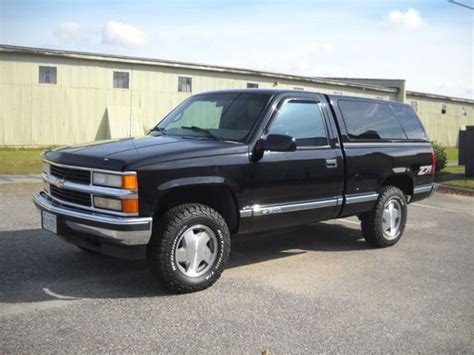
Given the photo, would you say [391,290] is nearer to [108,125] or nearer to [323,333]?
[323,333]

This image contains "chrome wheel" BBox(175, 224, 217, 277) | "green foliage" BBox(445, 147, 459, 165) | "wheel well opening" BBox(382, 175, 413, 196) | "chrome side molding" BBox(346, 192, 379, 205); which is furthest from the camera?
"green foliage" BBox(445, 147, 459, 165)

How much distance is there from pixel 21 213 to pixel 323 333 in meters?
5.86

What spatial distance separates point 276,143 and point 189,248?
128 centimetres

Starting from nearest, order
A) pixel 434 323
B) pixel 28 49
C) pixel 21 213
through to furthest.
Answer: pixel 434 323 < pixel 21 213 < pixel 28 49

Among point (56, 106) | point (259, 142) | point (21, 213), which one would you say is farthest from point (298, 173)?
point (56, 106)

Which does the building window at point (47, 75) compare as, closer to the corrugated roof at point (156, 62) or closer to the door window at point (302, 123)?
the corrugated roof at point (156, 62)

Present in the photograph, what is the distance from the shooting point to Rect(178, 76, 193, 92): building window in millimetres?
24969

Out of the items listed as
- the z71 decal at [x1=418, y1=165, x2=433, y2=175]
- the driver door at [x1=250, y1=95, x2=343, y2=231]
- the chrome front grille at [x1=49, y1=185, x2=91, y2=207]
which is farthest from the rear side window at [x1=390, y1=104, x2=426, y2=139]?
the chrome front grille at [x1=49, y1=185, x2=91, y2=207]

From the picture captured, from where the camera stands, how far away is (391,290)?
509 centimetres

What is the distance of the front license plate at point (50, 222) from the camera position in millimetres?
4750

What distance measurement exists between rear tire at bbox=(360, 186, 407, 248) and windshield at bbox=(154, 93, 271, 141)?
2.22 m

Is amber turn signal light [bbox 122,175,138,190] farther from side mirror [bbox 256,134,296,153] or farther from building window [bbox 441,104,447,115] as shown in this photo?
building window [bbox 441,104,447,115]

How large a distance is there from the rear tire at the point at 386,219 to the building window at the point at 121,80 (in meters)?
18.3

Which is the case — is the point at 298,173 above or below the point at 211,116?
below
